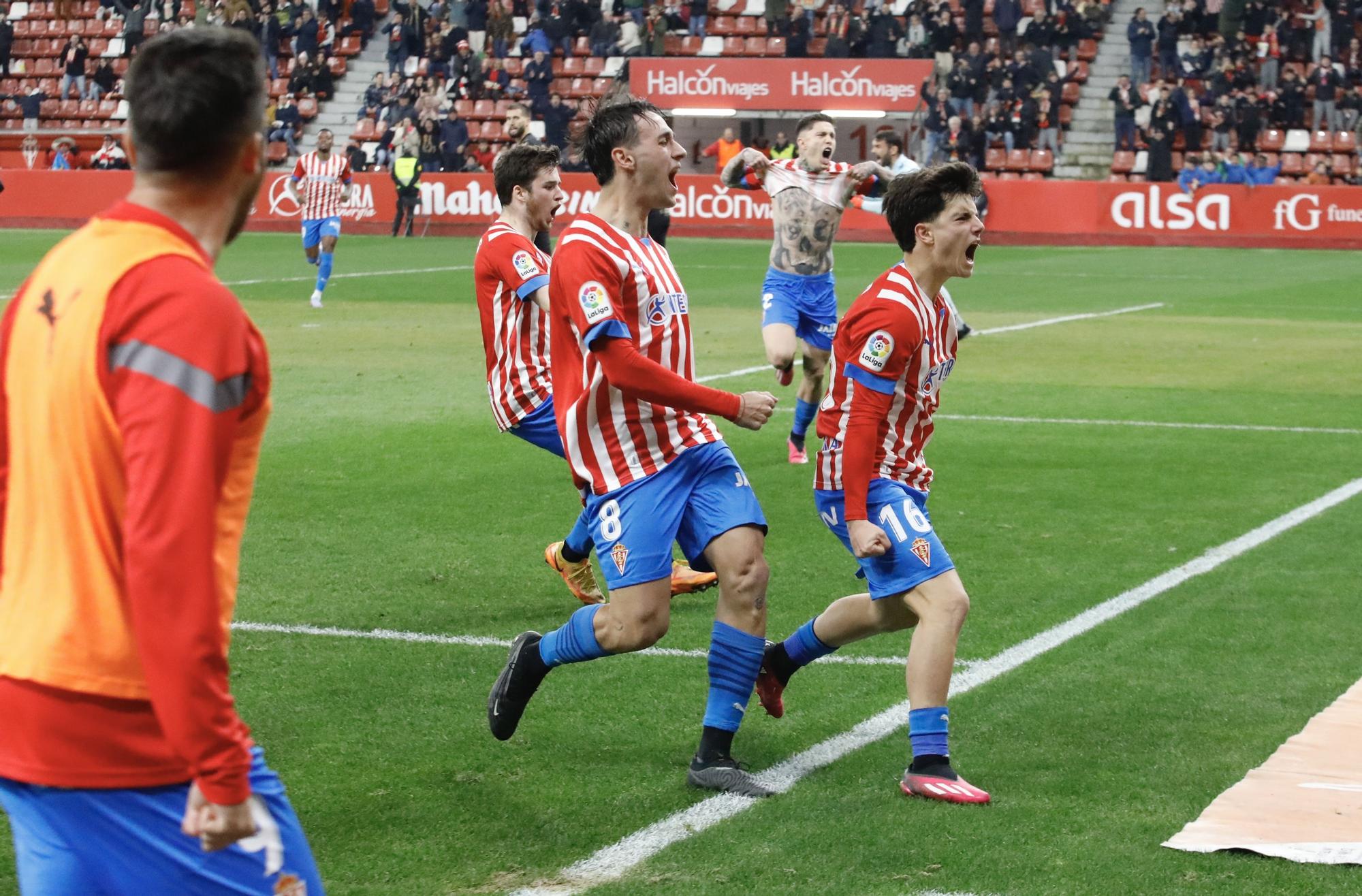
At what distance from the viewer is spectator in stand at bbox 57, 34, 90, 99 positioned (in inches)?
1806

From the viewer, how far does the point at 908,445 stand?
5.53 meters

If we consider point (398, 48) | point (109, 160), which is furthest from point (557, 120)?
point (109, 160)

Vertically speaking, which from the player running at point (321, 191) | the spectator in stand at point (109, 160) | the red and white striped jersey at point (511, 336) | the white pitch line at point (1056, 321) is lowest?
the spectator in stand at point (109, 160)

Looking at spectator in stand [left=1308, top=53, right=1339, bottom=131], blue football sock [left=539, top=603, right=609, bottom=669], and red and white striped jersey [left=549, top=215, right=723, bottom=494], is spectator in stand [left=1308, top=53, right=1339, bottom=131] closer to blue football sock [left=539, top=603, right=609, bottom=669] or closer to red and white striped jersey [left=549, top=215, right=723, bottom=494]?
red and white striped jersey [left=549, top=215, right=723, bottom=494]

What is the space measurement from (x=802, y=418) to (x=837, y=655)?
5117 mm

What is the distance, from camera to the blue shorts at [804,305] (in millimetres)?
Result: 12555

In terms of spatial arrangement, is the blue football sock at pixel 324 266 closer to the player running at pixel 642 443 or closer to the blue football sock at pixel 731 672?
the player running at pixel 642 443

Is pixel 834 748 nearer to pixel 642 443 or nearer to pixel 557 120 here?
pixel 642 443

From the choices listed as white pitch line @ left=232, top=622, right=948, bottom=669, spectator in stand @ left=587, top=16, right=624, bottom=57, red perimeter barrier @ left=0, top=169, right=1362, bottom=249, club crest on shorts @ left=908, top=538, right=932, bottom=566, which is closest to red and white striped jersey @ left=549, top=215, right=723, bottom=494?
club crest on shorts @ left=908, top=538, right=932, bottom=566

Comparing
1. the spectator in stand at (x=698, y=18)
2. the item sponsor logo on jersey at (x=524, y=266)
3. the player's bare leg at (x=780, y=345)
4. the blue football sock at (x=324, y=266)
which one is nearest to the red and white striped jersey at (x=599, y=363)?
the item sponsor logo on jersey at (x=524, y=266)

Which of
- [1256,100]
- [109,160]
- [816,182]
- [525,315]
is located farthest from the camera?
[109,160]

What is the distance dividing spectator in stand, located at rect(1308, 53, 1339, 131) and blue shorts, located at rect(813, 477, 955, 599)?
33.9 m

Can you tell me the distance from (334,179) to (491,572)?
17.5 metres

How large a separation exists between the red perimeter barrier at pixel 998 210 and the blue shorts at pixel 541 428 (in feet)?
82.2
